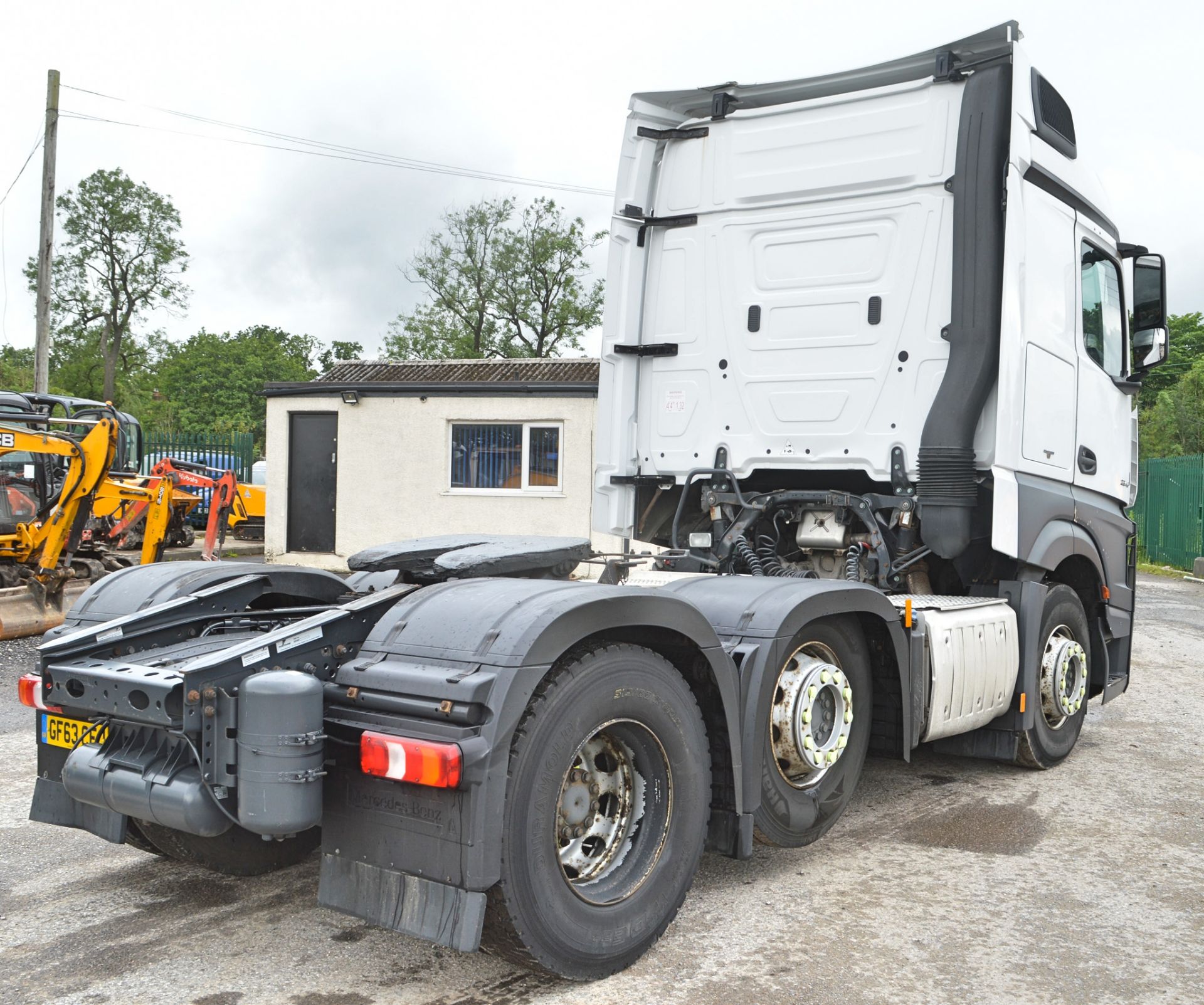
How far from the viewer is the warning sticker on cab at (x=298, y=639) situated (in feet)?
10.6

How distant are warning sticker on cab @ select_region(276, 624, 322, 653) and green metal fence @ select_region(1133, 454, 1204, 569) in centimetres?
2040

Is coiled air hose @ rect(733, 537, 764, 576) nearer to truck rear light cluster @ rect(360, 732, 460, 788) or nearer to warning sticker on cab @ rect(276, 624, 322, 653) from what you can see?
warning sticker on cab @ rect(276, 624, 322, 653)

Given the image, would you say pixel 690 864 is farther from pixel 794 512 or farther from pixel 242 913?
pixel 794 512

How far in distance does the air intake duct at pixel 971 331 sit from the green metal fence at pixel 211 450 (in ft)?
69.2

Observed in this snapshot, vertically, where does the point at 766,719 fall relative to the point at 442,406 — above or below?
below

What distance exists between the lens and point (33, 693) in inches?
141

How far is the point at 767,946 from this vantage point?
363 centimetres

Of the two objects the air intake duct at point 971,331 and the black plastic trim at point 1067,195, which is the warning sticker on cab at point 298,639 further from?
the black plastic trim at point 1067,195

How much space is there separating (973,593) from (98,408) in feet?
38.5

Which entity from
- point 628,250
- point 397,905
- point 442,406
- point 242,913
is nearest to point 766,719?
point 397,905

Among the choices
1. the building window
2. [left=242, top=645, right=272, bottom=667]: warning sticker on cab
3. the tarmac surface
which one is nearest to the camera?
[left=242, top=645, right=272, bottom=667]: warning sticker on cab

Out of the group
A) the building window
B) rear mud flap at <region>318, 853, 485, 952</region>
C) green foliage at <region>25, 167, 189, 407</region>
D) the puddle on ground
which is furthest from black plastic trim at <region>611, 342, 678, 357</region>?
green foliage at <region>25, 167, 189, 407</region>

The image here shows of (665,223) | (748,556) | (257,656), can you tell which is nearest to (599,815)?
(257,656)

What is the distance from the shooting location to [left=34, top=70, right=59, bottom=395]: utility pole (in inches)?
825
